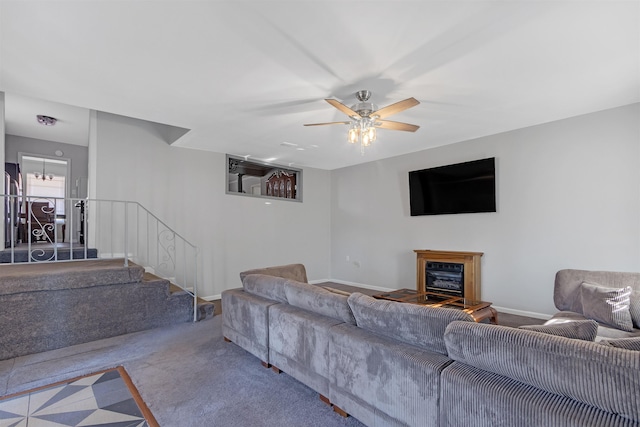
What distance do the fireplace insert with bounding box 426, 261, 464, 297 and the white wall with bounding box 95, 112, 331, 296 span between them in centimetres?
257

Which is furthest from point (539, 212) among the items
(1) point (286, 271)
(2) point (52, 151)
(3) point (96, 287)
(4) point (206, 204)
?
(2) point (52, 151)

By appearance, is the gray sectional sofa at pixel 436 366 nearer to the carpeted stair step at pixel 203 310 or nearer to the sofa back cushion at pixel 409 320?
the sofa back cushion at pixel 409 320

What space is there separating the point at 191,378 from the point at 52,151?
5764mm

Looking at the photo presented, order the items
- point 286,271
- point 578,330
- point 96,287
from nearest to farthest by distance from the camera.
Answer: point 578,330
point 96,287
point 286,271

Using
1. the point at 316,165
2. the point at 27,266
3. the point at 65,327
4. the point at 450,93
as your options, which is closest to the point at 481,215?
the point at 450,93

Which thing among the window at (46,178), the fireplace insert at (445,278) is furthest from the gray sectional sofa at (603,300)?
the window at (46,178)

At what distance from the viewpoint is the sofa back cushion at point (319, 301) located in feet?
6.85

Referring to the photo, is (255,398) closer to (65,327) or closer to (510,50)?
(65,327)

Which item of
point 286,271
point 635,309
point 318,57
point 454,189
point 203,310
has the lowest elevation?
point 203,310

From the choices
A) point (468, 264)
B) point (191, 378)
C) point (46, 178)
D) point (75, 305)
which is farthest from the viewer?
point (46, 178)

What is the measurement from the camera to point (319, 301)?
224 cm

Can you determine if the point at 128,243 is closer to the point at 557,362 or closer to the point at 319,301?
the point at 319,301

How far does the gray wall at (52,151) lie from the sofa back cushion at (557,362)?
6911 mm

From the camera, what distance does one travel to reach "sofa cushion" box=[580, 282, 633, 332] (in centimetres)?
248
